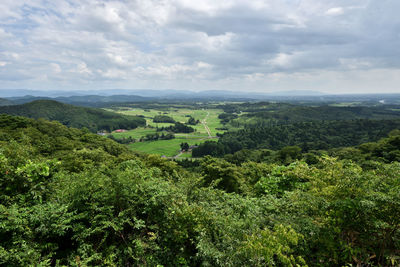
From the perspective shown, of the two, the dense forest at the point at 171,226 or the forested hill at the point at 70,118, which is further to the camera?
the forested hill at the point at 70,118

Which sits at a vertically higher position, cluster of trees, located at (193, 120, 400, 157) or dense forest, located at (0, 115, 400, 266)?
dense forest, located at (0, 115, 400, 266)

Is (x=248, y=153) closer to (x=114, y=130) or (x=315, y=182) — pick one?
(x=315, y=182)

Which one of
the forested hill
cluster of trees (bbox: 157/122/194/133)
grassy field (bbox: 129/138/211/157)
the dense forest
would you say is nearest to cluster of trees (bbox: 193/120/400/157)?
grassy field (bbox: 129/138/211/157)

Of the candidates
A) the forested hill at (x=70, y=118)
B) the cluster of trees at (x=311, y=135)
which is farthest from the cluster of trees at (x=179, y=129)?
the forested hill at (x=70, y=118)

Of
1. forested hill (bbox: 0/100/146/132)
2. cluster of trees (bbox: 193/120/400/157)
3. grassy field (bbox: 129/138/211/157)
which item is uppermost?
forested hill (bbox: 0/100/146/132)

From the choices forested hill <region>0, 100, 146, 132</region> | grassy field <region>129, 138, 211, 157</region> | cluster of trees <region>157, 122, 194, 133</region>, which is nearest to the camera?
grassy field <region>129, 138, 211, 157</region>

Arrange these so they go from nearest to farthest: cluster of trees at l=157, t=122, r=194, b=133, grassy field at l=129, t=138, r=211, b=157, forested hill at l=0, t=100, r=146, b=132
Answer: grassy field at l=129, t=138, r=211, b=157 → cluster of trees at l=157, t=122, r=194, b=133 → forested hill at l=0, t=100, r=146, b=132

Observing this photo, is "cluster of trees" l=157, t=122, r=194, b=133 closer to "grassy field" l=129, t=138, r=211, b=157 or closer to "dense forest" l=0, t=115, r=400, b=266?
"grassy field" l=129, t=138, r=211, b=157

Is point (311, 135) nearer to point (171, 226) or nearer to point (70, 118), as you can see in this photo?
point (171, 226)

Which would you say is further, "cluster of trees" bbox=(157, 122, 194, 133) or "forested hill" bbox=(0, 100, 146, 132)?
"forested hill" bbox=(0, 100, 146, 132)

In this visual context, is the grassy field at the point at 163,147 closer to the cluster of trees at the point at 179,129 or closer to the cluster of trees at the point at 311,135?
the cluster of trees at the point at 311,135

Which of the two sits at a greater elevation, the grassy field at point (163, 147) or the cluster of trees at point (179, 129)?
the cluster of trees at point (179, 129)

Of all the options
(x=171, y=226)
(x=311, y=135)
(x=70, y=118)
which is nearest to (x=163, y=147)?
(x=311, y=135)
